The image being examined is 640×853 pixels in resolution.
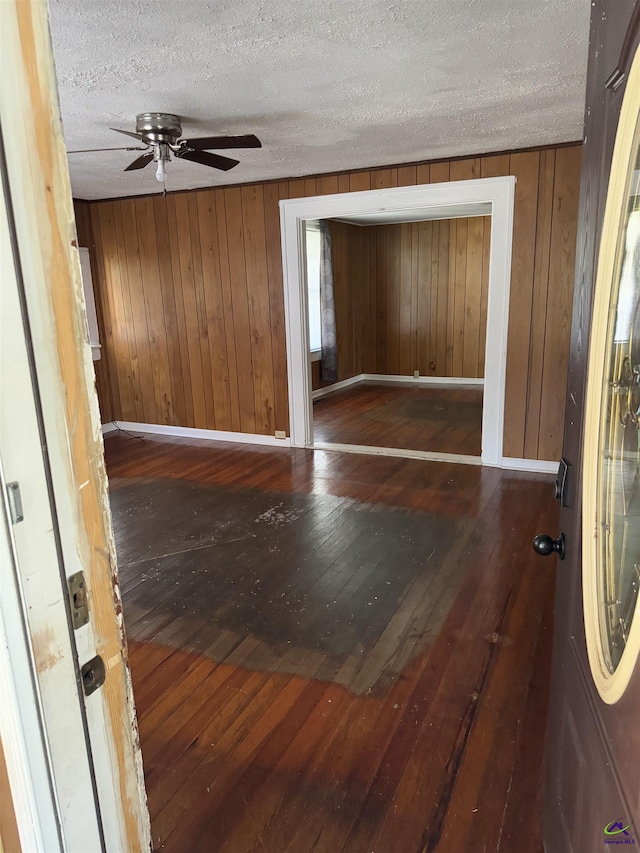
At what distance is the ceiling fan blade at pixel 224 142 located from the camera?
109 inches

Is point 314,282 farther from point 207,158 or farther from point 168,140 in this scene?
point 168,140

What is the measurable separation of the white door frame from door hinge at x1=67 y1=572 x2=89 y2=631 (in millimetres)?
4055

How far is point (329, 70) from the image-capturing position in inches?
95.8

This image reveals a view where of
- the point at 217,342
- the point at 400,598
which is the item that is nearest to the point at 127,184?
the point at 217,342

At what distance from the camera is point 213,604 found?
2645 mm

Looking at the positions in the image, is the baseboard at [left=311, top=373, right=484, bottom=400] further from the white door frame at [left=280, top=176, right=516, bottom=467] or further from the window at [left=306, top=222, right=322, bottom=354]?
the white door frame at [left=280, top=176, right=516, bottom=467]

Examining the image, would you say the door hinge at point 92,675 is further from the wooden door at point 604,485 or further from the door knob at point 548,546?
the door knob at point 548,546

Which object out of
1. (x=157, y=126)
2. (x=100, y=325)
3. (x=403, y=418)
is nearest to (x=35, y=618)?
(x=157, y=126)

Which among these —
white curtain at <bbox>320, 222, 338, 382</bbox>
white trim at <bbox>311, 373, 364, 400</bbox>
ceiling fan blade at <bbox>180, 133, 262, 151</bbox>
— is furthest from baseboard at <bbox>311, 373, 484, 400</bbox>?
ceiling fan blade at <bbox>180, 133, 262, 151</bbox>

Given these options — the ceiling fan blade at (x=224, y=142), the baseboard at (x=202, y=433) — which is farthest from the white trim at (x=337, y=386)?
the ceiling fan blade at (x=224, y=142)

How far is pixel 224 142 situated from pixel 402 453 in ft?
9.73

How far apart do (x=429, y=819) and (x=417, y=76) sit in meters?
2.87

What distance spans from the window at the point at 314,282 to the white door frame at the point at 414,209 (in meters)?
2.25

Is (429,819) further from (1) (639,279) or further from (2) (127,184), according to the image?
(2) (127,184)
